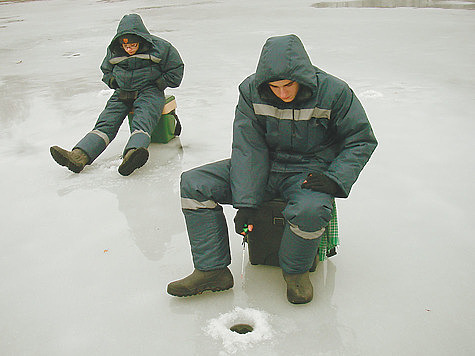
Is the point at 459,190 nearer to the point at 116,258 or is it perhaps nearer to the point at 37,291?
the point at 116,258

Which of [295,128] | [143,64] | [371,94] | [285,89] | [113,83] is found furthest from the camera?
[371,94]

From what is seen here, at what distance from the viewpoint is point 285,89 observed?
152cm

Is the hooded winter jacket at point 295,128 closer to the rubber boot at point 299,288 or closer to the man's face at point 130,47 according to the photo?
the rubber boot at point 299,288

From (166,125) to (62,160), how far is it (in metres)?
0.78

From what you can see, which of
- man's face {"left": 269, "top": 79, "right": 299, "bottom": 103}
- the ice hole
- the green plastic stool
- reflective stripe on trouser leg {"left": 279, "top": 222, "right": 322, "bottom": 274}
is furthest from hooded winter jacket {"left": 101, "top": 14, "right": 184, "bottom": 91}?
the ice hole

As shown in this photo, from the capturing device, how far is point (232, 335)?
147 cm

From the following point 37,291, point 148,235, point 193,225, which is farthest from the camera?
point 148,235

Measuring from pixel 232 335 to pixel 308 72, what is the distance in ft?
2.87

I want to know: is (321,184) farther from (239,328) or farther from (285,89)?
(239,328)

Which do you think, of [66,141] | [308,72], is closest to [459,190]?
[308,72]

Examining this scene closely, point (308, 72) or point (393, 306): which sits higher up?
point (308, 72)

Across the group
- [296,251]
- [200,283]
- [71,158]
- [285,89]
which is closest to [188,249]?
[200,283]

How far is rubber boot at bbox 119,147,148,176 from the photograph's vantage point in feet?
8.47

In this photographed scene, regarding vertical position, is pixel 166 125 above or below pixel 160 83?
below
